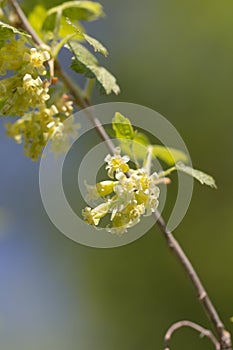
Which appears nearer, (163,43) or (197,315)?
(197,315)

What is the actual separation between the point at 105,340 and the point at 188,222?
4.11ft

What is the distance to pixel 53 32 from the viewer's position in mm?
994

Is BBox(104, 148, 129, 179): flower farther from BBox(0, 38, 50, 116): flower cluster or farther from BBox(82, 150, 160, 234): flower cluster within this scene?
BBox(0, 38, 50, 116): flower cluster

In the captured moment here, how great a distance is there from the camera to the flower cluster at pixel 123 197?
0.74 m

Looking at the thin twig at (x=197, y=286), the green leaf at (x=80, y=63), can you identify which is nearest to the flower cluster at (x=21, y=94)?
the green leaf at (x=80, y=63)

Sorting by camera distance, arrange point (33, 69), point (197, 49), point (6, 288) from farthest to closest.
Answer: point (197, 49)
point (6, 288)
point (33, 69)

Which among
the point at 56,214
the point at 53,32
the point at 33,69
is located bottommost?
the point at 56,214

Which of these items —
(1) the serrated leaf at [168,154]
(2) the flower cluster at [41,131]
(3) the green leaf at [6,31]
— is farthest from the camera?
(1) the serrated leaf at [168,154]

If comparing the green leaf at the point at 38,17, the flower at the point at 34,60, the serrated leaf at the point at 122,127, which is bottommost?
the serrated leaf at the point at 122,127

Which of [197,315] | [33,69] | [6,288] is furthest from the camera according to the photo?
[197,315]

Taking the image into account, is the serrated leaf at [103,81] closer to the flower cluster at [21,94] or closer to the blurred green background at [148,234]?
the flower cluster at [21,94]

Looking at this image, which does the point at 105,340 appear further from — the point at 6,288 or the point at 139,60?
the point at 139,60

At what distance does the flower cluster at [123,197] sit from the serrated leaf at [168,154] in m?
0.23

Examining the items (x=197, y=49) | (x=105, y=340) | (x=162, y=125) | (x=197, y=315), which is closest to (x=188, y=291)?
(x=197, y=315)
